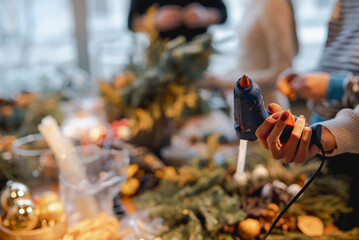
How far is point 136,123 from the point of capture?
40.1 inches

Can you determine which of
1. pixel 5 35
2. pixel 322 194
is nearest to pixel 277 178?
pixel 322 194

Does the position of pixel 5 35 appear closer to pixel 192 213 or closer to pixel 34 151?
pixel 34 151

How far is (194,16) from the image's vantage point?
1616 millimetres

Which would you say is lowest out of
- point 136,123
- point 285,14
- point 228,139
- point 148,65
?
point 228,139

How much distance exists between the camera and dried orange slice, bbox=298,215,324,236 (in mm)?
573

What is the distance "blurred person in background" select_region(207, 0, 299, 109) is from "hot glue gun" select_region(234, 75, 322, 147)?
0.64 metres

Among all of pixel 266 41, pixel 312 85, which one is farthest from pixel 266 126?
pixel 266 41

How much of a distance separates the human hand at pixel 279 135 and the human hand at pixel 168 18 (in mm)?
1317

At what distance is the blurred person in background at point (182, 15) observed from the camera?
162 cm

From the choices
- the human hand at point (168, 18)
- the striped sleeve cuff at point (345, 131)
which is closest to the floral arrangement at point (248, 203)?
the striped sleeve cuff at point (345, 131)

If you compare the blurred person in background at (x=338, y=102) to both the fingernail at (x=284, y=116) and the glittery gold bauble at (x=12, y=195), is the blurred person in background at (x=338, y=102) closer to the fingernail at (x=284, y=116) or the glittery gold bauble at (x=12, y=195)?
the fingernail at (x=284, y=116)

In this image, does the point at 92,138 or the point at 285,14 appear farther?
the point at 285,14

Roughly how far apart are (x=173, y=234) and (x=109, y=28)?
3.09m

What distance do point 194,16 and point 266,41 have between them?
490mm
